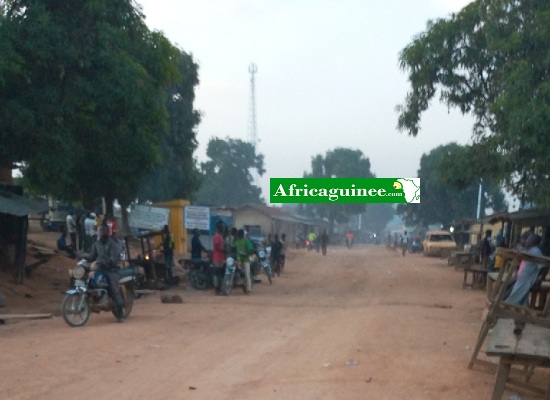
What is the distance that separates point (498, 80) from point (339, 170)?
270 feet

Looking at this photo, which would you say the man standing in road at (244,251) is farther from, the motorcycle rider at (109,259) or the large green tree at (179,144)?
the large green tree at (179,144)

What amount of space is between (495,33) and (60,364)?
17462 millimetres

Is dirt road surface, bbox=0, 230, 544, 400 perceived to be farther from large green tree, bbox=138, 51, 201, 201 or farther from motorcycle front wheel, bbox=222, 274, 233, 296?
large green tree, bbox=138, 51, 201, 201

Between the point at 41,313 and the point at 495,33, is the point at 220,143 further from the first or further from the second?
the point at 41,313

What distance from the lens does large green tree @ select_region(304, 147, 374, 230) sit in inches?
4154

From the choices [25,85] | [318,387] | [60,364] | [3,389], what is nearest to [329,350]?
[318,387]

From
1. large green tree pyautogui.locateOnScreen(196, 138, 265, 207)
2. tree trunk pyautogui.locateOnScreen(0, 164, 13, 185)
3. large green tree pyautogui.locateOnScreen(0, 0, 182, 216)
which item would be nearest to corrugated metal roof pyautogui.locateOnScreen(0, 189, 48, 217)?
large green tree pyautogui.locateOnScreen(0, 0, 182, 216)

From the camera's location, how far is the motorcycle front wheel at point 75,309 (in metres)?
13.9

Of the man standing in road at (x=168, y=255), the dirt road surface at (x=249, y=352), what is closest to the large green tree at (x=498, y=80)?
the dirt road surface at (x=249, y=352)

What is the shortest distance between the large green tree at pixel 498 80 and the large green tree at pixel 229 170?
222ft

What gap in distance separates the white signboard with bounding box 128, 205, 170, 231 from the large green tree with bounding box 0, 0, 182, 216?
37.4 ft

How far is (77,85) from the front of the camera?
18781mm

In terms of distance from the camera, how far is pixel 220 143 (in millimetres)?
93438

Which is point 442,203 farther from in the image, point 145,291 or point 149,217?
point 145,291
